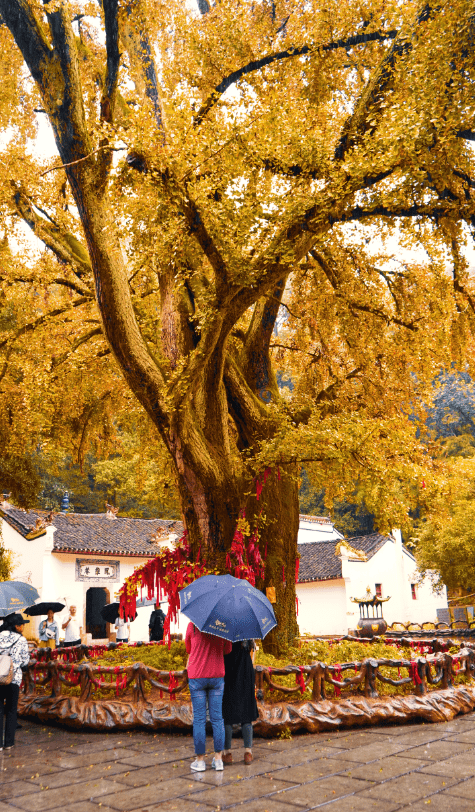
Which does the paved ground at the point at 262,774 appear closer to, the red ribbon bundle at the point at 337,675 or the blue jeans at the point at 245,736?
the blue jeans at the point at 245,736

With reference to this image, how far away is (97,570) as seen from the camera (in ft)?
78.1

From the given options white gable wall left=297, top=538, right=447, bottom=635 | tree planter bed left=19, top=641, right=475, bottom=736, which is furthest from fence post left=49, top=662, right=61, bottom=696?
white gable wall left=297, top=538, right=447, bottom=635

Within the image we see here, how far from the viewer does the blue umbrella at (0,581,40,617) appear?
8047 millimetres

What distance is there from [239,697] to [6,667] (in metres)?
2.79

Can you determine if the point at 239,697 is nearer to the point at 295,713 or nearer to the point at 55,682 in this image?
the point at 295,713

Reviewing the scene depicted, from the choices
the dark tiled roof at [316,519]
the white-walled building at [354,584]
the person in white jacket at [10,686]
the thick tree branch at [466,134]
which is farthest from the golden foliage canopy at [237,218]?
the dark tiled roof at [316,519]

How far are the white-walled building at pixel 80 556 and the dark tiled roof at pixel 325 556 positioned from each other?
21.3ft

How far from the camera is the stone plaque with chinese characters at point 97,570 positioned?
23.2m

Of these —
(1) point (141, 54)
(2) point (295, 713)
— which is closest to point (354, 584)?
(2) point (295, 713)

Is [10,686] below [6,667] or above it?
below

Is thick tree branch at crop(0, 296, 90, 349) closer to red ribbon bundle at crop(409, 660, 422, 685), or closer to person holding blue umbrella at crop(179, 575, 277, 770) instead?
person holding blue umbrella at crop(179, 575, 277, 770)

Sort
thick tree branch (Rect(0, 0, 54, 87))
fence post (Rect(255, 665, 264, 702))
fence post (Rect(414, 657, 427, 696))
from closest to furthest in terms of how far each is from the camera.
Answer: fence post (Rect(255, 665, 264, 702)) → thick tree branch (Rect(0, 0, 54, 87)) → fence post (Rect(414, 657, 427, 696))

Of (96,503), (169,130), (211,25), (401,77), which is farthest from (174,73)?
(96,503)

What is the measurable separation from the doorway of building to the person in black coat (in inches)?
759
